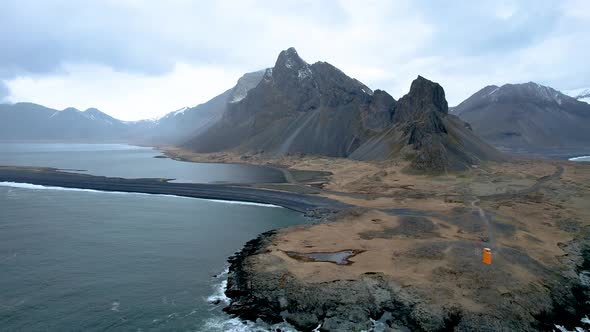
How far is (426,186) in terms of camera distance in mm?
79750

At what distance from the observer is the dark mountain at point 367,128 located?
357 feet

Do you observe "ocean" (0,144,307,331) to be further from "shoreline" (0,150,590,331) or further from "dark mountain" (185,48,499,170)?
"dark mountain" (185,48,499,170)

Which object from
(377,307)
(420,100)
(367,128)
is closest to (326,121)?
(367,128)

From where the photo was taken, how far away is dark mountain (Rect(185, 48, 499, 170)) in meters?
109

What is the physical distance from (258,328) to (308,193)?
50.7 meters

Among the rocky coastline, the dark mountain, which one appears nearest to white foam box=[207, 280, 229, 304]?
the rocky coastline

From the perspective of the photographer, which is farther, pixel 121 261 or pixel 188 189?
pixel 188 189

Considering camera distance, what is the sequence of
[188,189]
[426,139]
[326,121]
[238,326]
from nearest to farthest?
[238,326]
[188,189]
[426,139]
[326,121]

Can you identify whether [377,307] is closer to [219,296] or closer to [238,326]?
[238,326]

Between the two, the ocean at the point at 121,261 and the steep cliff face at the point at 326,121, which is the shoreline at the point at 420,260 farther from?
the steep cliff face at the point at 326,121

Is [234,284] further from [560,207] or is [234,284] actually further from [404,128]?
[404,128]

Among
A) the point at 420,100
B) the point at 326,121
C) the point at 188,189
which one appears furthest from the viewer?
the point at 326,121

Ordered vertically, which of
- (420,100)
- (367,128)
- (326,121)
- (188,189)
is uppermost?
(420,100)

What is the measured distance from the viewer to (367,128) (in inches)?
5920
